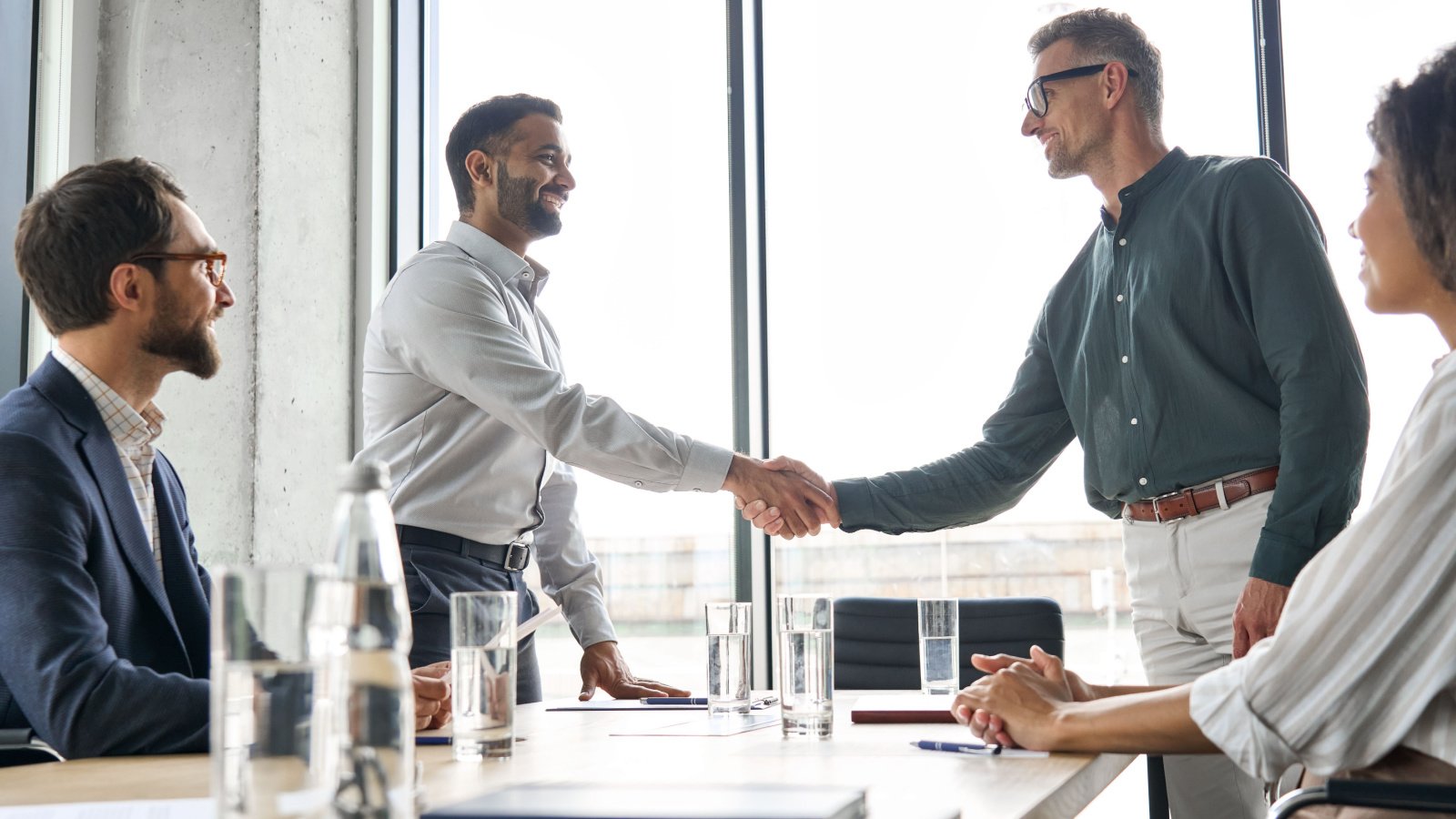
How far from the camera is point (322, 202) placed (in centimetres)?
374

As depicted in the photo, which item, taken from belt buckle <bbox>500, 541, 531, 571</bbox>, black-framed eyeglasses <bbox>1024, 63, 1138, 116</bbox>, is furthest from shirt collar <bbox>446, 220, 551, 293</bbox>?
black-framed eyeglasses <bbox>1024, 63, 1138, 116</bbox>

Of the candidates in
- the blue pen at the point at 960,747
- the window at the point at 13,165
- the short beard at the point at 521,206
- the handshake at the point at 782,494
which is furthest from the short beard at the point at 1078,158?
the window at the point at 13,165

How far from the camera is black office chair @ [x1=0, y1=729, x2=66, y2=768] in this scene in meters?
1.47

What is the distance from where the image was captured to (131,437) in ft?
6.34

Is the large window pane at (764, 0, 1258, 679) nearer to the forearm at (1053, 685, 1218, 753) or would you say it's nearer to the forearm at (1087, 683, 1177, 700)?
the forearm at (1087, 683, 1177, 700)

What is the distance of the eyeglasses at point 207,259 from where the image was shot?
2.04 metres

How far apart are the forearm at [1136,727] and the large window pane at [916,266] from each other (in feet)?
6.72

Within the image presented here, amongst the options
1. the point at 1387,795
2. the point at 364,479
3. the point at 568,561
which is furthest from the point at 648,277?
the point at 364,479

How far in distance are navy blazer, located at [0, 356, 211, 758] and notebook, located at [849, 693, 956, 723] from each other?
0.85 meters

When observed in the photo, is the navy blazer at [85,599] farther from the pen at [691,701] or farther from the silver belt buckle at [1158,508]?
the silver belt buckle at [1158,508]

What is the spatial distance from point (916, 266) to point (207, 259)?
211 centimetres

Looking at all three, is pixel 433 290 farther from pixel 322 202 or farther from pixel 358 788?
pixel 358 788

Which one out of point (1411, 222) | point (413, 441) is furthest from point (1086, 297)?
point (413, 441)

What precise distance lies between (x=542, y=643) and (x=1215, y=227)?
246cm
